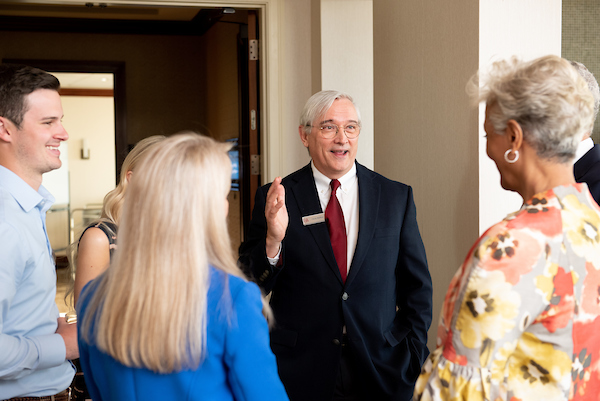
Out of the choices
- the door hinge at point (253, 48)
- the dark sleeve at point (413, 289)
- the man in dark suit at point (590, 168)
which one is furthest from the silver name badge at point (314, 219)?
the door hinge at point (253, 48)

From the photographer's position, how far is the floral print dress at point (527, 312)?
100cm

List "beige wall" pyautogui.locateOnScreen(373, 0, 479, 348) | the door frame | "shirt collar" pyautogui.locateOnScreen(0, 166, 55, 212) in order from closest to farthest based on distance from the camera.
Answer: "shirt collar" pyautogui.locateOnScreen(0, 166, 55, 212), "beige wall" pyautogui.locateOnScreen(373, 0, 479, 348), the door frame

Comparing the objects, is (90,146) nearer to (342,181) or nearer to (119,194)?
(119,194)

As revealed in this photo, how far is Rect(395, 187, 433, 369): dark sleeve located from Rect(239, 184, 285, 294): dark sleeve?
1.52 ft

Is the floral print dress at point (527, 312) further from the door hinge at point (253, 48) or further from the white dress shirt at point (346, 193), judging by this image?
the door hinge at point (253, 48)

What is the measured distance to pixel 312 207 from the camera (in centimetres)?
208

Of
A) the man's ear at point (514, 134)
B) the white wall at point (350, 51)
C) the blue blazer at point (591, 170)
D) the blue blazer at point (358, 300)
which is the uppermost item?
the white wall at point (350, 51)

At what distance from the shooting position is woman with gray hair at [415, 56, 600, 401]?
3.31 ft

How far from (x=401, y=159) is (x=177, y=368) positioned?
2.19 meters

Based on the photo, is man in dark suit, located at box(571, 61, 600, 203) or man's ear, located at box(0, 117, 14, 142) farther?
man in dark suit, located at box(571, 61, 600, 203)

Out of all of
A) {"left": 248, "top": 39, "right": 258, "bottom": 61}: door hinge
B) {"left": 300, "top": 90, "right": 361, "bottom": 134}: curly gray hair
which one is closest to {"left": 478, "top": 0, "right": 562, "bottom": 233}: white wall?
{"left": 300, "top": 90, "right": 361, "bottom": 134}: curly gray hair

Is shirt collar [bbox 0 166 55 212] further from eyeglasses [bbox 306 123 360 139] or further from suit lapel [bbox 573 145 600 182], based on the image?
suit lapel [bbox 573 145 600 182]

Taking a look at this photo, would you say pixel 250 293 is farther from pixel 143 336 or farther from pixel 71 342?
pixel 71 342

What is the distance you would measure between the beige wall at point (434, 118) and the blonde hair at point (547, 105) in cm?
116
